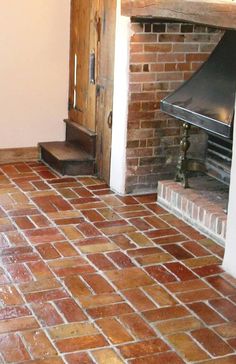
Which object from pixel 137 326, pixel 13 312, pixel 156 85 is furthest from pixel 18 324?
pixel 156 85

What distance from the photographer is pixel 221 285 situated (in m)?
3.51

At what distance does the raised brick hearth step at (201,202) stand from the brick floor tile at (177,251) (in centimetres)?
24

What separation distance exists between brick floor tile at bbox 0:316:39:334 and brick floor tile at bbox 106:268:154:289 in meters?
0.54

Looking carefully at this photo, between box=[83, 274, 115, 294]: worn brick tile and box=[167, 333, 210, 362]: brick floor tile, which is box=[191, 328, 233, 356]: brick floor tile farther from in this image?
box=[83, 274, 115, 294]: worn brick tile

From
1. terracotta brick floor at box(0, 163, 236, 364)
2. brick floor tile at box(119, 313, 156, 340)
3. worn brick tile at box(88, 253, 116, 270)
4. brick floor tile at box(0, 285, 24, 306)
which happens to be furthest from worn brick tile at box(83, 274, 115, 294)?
brick floor tile at box(0, 285, 24, 306)

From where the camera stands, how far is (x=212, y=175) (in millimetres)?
4730

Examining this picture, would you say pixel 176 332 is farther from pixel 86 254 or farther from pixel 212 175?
pixel 212 175

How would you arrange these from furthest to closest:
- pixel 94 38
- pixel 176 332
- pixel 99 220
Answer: pixel 94 38, pixel 99 220, pixel 176 332

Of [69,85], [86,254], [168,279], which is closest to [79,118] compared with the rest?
[69,85]

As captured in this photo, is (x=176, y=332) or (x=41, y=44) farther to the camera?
(x=41, y=44)

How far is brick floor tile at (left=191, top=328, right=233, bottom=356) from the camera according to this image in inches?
114

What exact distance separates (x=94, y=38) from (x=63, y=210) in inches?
53.9

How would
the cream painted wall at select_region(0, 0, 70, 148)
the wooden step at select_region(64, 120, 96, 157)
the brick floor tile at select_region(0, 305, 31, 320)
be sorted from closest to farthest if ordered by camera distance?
the brick floor tile at select_region(0, 305, 31, 320) → the wooden step at select_region(64, 120, 96, 157) → the cream painted wall at select_region(0, 0, 70, 148)

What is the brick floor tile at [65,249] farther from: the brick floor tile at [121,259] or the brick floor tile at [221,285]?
the brick floor tile at [221,285]
